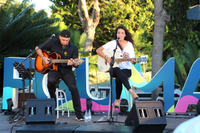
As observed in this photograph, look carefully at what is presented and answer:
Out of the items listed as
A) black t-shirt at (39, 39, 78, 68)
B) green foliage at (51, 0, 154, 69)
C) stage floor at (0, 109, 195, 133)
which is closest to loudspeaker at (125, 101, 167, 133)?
stage floor at (0, 109, 195, 133)

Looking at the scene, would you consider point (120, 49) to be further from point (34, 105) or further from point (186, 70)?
point (186, 70)

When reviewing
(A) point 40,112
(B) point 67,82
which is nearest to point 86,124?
(B) point 67,82

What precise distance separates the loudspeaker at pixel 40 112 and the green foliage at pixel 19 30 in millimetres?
6478

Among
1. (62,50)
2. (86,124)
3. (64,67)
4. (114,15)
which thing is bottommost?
(86,124)

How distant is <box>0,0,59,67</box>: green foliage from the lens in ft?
32.7

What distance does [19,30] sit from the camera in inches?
411

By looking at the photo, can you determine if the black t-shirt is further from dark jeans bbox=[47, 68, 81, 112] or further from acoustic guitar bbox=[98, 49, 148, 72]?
acoustic guitar bbox=[98, 49, 148, 72]

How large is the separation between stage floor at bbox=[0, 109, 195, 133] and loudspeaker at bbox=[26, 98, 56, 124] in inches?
5.6

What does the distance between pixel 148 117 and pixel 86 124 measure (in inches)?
68.6

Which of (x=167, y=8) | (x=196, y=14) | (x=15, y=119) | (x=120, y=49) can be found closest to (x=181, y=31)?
(x=167, y=8)

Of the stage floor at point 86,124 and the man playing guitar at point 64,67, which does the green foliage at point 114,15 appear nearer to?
the stage floor at point 86,124

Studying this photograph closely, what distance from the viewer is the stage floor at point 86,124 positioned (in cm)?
321

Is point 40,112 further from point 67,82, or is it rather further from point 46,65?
point 46,65

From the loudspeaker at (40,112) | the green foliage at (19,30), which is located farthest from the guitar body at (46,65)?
the green foliage at (19,30)
